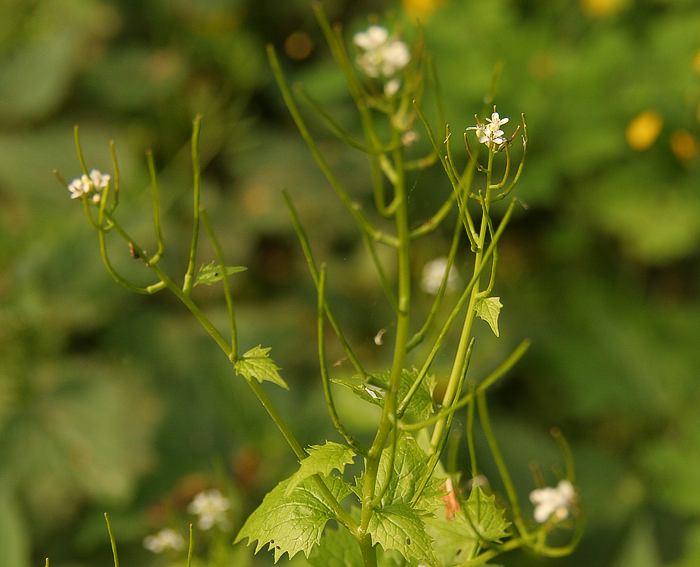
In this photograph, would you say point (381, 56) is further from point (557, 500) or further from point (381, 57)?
point (557, 500)

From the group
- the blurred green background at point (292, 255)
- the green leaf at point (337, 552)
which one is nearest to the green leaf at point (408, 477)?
the green leaf at point (337, 552)

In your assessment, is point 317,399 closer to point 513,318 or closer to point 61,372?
point 61,372

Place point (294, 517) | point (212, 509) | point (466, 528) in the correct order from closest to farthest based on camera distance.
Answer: point (294, 517) → point (466, 528) → point (212, 509)

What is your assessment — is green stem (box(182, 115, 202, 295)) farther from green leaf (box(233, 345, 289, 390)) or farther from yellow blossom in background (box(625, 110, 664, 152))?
yellow blossom in background (box(625, 110, 664, 152))

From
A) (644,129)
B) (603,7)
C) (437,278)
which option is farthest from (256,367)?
(603,7)

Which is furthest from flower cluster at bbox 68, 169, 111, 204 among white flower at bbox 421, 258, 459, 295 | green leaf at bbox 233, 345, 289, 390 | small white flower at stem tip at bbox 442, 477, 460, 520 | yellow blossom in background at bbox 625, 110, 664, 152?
yellow blossom in background at bbox 625, 110, 664, 152
